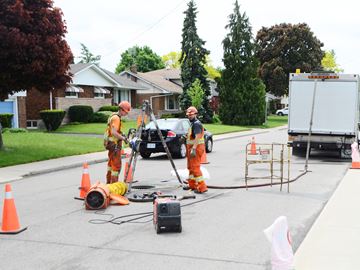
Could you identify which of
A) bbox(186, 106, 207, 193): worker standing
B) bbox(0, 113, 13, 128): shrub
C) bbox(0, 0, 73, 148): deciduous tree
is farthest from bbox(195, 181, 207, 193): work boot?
bbox(0, 113, 13, 128): shrub

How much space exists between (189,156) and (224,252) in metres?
4.31

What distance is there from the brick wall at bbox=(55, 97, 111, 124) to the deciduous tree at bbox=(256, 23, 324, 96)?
27164 millimetres

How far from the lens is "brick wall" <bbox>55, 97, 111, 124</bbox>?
38.1 metres

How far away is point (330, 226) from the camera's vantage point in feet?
24.3

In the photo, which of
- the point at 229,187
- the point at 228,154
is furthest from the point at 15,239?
the point at 228,154

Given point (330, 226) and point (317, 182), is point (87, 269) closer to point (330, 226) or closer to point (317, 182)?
point (330, 226)

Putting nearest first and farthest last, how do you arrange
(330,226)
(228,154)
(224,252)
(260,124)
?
(224,252) < (330,226) < (228,154) < (260,124)

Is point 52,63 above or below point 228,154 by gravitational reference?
above

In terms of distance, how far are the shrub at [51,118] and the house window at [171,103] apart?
24.2 m

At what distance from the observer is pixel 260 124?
162 feet

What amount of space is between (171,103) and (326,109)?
141 feet

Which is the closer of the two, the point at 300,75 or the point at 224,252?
the point at 224,252

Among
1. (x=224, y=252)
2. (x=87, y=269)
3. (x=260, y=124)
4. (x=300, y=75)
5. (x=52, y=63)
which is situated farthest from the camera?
(x=260, y=124)

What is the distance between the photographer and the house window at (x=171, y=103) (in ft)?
192
